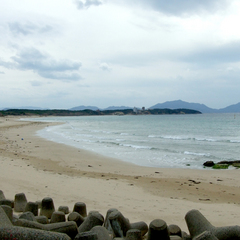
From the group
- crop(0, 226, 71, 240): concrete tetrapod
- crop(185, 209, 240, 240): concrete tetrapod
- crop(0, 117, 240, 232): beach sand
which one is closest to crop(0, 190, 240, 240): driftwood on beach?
crop(185, 209, 240, 240): concrete tetrapod

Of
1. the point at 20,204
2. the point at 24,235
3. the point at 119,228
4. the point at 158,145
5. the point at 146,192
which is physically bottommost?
the point at 158,145

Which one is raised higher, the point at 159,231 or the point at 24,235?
the point at 24,235

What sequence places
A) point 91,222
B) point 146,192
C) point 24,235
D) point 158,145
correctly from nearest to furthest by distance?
point 24,235
point 91,222
point 146,192
point 158,145

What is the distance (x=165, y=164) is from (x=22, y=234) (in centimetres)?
1419

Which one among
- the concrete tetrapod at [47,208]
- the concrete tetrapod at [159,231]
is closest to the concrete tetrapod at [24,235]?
the concrete tetrapod at [159,231]

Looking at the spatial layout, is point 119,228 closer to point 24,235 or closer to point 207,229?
point 207,229

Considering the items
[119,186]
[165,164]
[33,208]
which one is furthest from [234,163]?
[33,208]

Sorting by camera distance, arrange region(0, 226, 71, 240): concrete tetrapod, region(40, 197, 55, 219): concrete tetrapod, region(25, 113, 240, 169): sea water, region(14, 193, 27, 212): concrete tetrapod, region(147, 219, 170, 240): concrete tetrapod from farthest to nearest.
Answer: region(25, 113, 240, 169): sea water, region(14, 193, 27, 212): concrete tetrapod, region(40, 197, 55, 219): concrete tetrapod, region(147, 219, 170, 240): concrete tetrapod, region(0, 226, 71, 240): concrete tetrapod

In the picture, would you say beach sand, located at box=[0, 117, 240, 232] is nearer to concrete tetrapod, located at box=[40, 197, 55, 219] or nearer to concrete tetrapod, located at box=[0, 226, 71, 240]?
concrete tetrapod, located at box=[40, 197, 55, 219]

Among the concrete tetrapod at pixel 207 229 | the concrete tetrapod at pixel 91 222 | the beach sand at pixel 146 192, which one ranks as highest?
the concrete tetrapod at pixel 207 229

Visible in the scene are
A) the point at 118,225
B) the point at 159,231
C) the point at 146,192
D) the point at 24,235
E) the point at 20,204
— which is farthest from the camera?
the point at 146,192

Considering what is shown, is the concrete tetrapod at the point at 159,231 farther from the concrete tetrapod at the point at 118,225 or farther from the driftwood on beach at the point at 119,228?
the concrete tetrapod at the point at 118,225

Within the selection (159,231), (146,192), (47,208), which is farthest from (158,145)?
(159,231)

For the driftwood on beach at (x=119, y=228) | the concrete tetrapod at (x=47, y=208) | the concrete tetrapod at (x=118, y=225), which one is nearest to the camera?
the driftwood on beach at (x=119, y=228)
